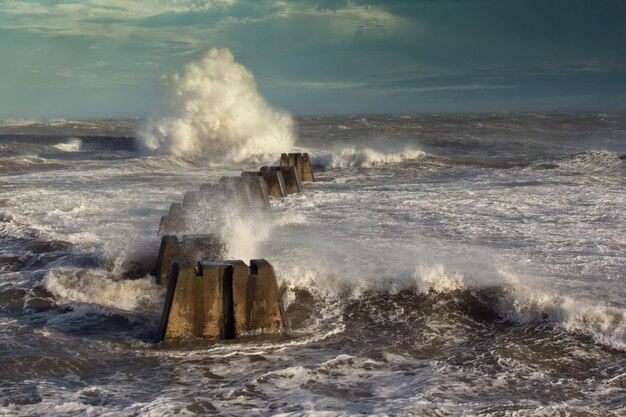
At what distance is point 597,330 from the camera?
219 inches

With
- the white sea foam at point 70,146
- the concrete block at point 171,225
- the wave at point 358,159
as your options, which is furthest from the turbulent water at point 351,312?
the white sea foam at point 70,146

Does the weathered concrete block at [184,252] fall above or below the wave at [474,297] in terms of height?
above

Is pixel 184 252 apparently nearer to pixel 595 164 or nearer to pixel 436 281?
pixel 436 281

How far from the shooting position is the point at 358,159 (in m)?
22.6

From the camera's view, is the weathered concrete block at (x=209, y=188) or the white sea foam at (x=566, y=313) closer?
the white sea foam at (x=566, y=313)

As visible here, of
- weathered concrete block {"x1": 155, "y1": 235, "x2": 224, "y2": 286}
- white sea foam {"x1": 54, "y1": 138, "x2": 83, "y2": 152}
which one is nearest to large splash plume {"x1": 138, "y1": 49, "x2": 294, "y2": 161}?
white sea foam {"x1": 54, "y1": 138, "x2": 83, "y2": 152}

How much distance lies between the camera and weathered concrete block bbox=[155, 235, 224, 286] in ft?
23.4

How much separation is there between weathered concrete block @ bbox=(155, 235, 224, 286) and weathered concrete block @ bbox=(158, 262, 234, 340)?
5.10ft

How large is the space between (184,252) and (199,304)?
1727mm

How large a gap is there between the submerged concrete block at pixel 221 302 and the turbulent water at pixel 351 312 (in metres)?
0.19

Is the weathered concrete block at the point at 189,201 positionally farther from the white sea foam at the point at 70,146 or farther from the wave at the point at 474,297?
the white sea foam at the point at 70,146

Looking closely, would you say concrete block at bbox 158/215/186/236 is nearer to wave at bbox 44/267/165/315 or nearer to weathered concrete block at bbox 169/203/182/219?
weathered concrete block at bbox 169/203/182/219

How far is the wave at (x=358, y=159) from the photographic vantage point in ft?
73.3

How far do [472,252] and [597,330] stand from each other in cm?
277
